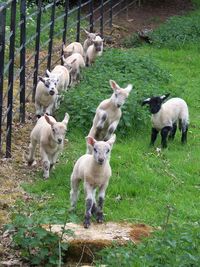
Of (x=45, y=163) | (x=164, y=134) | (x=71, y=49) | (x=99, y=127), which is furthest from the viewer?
(x=71, y=49)

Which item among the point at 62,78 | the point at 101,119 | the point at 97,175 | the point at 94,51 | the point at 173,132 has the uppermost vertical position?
the point at 97,175

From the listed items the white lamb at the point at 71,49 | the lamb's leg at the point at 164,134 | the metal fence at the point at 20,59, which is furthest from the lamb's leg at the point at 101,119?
the white lamb at the point at 71,49

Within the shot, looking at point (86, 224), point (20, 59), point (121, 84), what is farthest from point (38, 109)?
point (86, 224)

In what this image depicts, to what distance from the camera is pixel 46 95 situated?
11211mm

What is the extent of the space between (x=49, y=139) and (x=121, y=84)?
364 centimetres

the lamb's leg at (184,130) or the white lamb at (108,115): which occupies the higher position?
the white lamb at (108,115)

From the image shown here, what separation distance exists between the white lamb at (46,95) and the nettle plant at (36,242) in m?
4.81

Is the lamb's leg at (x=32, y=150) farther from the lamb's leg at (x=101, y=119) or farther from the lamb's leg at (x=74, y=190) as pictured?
the lamb's leg at (x=74, y=190)

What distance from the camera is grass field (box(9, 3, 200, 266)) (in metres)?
6.04

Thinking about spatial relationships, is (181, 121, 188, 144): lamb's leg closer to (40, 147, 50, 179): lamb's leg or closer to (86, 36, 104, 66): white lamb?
(40, 147, 50, 179): lamb's leg

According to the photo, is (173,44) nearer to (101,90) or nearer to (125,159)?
(101,90)

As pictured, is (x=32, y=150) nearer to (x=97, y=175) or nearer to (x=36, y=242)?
(x=97, y=175)

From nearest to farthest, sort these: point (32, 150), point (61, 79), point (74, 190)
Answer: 1. point (74, 190)
2. point (32, 150)
3. point (61, 79)

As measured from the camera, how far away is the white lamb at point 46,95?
11102 millimetres
